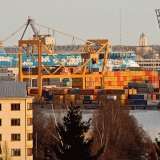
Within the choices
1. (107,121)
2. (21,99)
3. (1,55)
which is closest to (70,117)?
(21,99)

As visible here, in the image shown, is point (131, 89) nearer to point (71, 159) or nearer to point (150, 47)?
point (71, 159)

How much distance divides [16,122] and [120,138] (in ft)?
20.7

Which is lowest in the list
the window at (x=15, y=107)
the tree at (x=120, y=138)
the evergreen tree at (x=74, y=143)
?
the tree at (x=120, y=138)

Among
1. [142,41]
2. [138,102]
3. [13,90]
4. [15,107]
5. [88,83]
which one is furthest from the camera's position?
[142,41]

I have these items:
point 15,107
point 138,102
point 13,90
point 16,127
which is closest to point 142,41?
point 138,102

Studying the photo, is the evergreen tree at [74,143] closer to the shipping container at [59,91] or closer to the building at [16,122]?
the building at [16,122]

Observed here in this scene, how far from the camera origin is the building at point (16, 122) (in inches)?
720

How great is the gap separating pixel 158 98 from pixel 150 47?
81.5m

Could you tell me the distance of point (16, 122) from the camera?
18.6m

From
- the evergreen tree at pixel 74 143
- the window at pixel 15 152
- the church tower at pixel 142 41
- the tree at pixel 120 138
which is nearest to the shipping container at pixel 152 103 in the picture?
the tree at pixel 120 138

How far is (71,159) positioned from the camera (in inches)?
548

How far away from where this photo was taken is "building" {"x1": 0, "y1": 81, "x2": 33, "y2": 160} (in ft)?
60.0

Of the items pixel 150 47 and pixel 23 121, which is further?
pixel 150 47

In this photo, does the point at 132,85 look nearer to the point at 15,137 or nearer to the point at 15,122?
the point at 15,122
